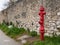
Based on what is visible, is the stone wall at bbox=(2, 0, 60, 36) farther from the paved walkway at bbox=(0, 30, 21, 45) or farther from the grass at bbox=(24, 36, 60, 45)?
the paved walkway at bbox=(0, 30, 21, 45)

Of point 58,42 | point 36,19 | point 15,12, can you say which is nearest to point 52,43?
point 58,42

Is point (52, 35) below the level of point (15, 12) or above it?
below

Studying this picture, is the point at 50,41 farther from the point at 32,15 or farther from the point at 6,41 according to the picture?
the point at 32,15

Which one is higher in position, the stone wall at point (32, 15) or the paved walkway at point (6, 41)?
the stone wall at point (32, 15)

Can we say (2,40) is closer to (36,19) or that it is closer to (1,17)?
(36,19)

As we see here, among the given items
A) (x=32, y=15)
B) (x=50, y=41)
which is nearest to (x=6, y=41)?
(x=32, y=15)

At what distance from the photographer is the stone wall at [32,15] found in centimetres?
1071

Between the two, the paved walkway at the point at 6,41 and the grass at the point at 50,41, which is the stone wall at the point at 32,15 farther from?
the paved walkway at the point at 6,41

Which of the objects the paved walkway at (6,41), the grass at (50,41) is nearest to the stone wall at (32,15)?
the grass at (50,41)

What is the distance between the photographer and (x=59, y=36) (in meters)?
10.4

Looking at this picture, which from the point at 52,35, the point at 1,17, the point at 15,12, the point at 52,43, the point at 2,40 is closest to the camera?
the point at 52,43

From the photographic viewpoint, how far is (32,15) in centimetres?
1236

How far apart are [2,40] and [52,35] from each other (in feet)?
7.19

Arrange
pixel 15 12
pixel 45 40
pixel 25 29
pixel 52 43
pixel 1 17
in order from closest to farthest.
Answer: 1. pixel 52 43
2. pixel 45 40
3. pixel 25 29
4. pixel 15 12
5. pixel 1 17
